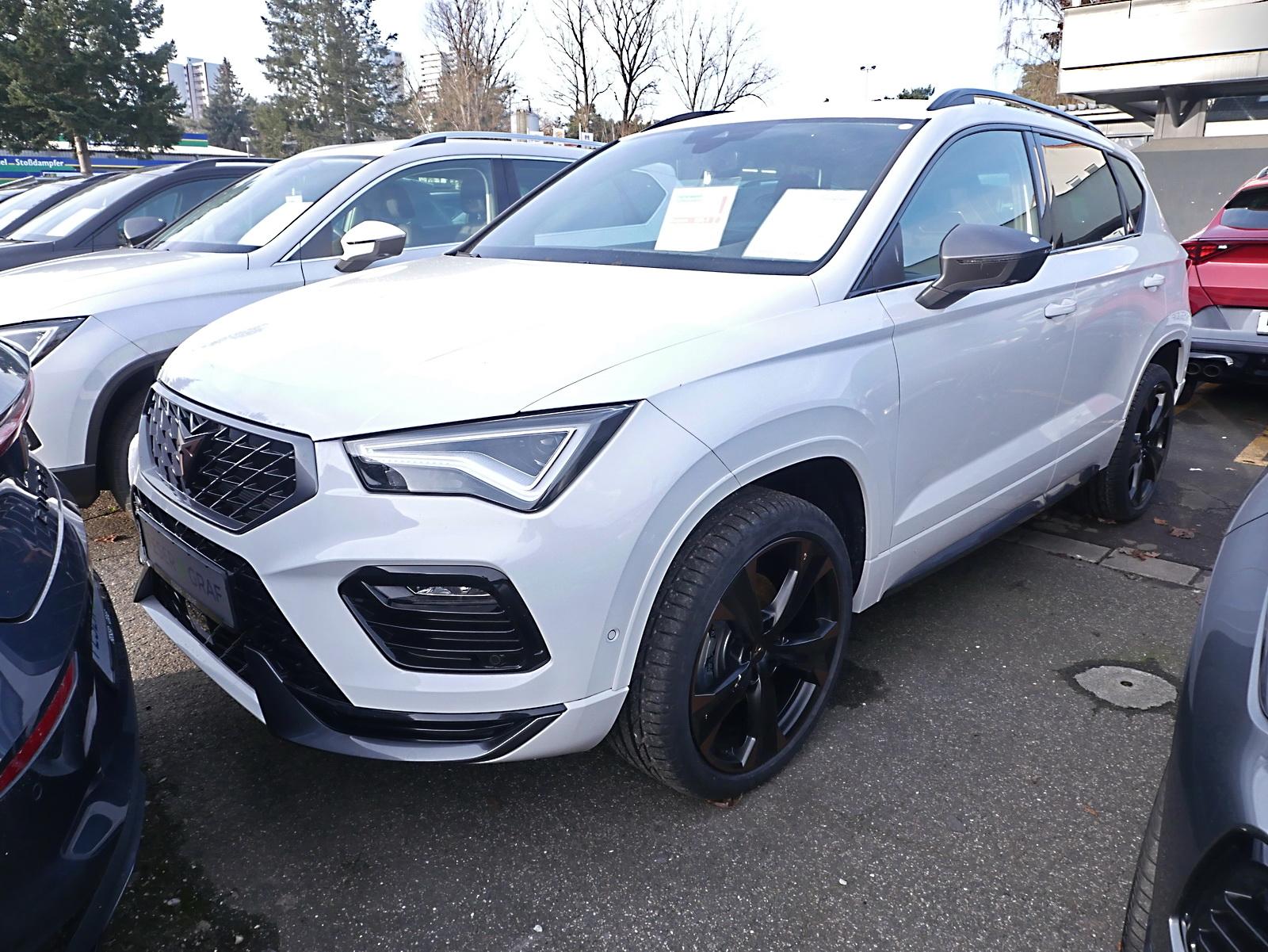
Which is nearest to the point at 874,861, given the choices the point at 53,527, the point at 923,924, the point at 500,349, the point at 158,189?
the point at 923,924

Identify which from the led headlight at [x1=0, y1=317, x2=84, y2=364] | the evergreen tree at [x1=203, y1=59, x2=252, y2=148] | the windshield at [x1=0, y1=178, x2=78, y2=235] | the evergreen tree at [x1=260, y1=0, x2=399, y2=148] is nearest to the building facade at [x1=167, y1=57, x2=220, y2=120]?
the evergreen tree at [x1=203, y1=59, x2=252, y2=148]

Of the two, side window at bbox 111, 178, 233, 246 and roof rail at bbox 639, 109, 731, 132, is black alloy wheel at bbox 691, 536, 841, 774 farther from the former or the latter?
side window at bbox 111, 178, 233, 246

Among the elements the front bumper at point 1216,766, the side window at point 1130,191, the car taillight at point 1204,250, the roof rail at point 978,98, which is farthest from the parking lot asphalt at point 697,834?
the car taillight at point 1204,250

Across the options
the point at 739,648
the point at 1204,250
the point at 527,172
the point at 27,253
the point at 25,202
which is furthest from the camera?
the point at 25,202

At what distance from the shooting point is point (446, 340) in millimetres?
2014

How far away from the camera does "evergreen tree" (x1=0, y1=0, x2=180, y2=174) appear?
33.7 metres

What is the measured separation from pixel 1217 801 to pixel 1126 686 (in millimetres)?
1830

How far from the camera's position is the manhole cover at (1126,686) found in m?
2.77

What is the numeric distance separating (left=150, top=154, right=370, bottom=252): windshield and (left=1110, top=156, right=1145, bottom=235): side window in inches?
143

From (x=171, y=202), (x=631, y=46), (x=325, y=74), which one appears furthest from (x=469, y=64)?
(x=325, y=74)

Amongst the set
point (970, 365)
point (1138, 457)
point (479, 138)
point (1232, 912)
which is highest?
point (479, 138)

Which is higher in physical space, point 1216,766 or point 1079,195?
point 1079,195

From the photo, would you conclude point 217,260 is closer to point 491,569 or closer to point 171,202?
point 491,569

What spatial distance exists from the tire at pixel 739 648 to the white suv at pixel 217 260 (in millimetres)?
2182
